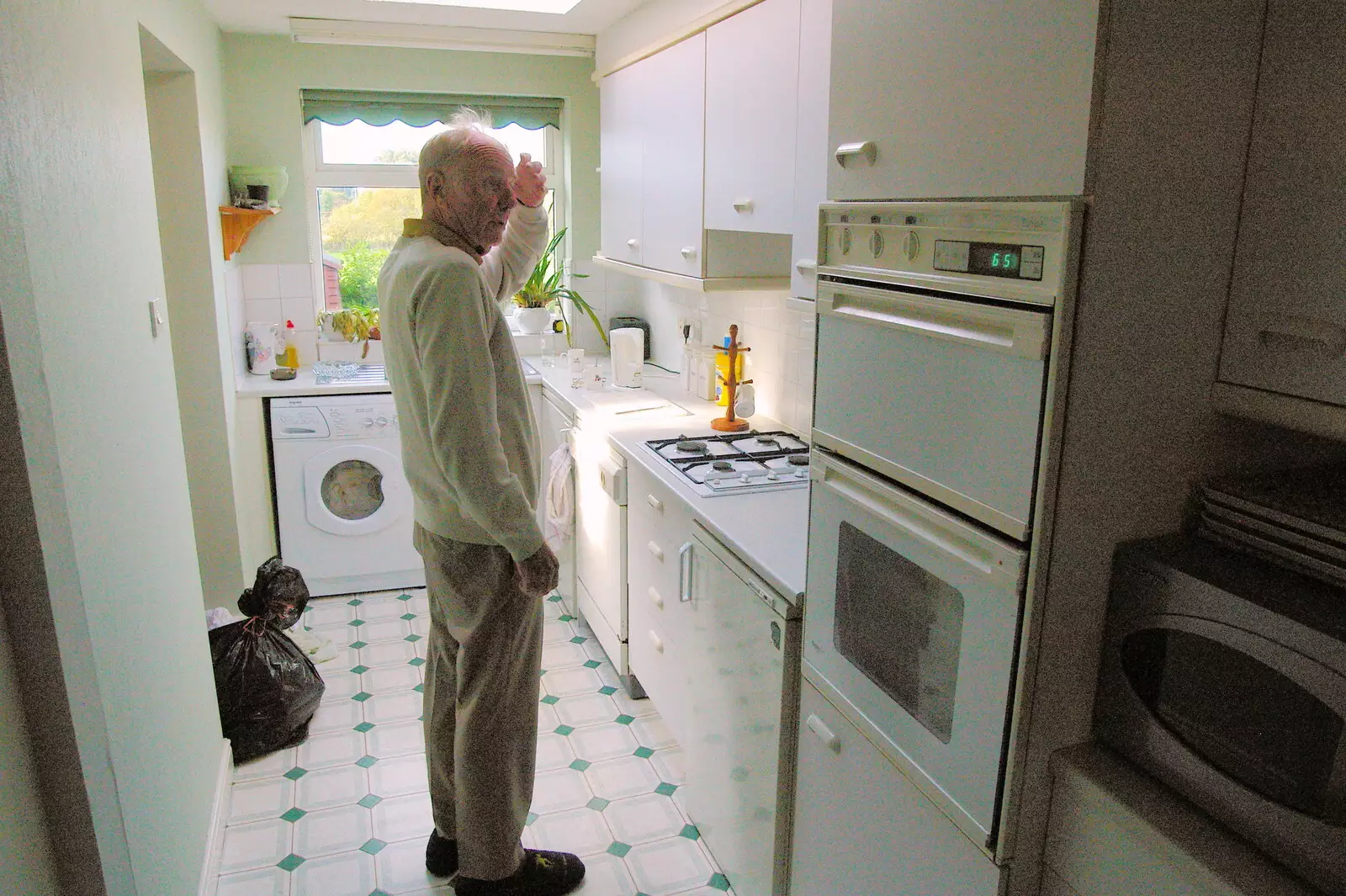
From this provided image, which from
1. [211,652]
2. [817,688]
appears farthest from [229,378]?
[817,688]

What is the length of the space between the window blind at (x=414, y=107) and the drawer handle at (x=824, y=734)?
3271mm

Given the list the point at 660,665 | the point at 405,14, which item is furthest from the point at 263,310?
the point at 660,665

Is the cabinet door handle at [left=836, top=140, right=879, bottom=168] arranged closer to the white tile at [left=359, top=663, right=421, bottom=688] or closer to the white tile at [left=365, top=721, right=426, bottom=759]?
the white tile at [left=365, top=721, right=426, bottom=759]

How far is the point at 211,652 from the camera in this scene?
282cm

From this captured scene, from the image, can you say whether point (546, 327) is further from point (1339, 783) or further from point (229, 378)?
point (1339, 783)

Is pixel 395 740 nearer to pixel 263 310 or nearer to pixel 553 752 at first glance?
pixel 553 752

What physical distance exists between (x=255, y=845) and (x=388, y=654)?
1.10 meters

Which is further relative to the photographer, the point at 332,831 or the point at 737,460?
the point at 737,460

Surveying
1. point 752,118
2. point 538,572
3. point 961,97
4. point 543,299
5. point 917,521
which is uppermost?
point 752,118

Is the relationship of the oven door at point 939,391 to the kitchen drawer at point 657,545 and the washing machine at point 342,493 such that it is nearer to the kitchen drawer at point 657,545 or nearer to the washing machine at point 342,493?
the kitchen drawer at point 657,545

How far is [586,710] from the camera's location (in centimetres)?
308

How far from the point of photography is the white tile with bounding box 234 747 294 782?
8.94 feet

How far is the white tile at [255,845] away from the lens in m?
2.35

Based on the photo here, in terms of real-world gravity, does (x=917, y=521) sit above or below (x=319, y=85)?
below
